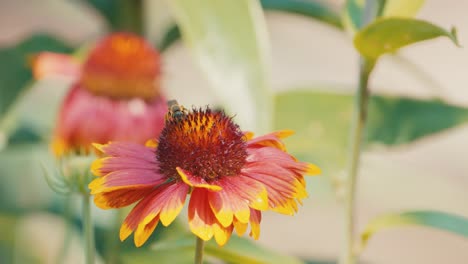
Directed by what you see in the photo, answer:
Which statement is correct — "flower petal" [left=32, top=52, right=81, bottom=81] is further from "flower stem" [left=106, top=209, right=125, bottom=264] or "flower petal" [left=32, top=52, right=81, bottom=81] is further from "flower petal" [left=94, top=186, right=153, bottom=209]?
"flower petal" [left=94, top=186, right=153, bottom=209]

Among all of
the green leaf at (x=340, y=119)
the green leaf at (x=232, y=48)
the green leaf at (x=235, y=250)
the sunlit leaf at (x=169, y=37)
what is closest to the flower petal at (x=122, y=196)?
the green leaf at (x=235, y=250)

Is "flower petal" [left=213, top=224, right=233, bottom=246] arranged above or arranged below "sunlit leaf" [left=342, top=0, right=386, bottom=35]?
below

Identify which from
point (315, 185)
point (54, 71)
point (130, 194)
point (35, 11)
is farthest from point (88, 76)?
point (35, 11)

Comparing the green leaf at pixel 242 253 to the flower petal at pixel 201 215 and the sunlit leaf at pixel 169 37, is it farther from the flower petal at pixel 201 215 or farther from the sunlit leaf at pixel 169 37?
the sunlit leaf at pixel 169 37

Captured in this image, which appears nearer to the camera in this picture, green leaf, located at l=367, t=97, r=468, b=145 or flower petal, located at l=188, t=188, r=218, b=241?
flower petal, located at l=188, t=188, r=218, b=241

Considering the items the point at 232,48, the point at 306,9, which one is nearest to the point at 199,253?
the point at 232,48

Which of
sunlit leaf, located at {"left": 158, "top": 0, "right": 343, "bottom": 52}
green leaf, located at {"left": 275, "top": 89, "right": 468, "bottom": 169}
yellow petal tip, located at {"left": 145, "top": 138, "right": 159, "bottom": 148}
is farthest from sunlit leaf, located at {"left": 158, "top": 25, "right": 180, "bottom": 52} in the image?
yellow petal tip, located at {"left": 145, "top": 138, "right": 159, "bottom": 148}
